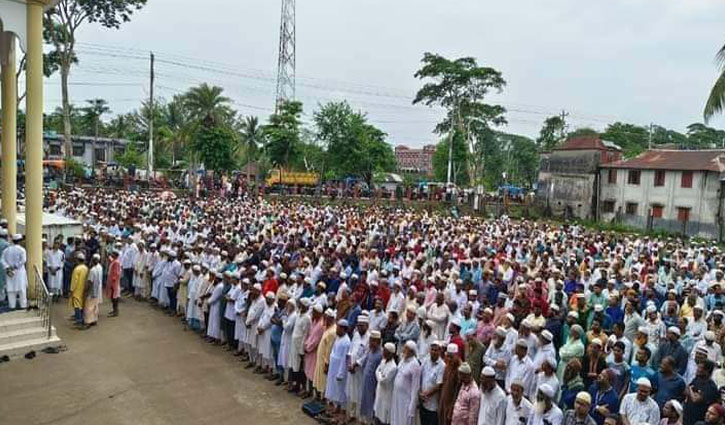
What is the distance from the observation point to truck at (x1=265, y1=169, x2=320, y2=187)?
127ft

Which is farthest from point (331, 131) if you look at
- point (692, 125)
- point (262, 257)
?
point (692, 125)

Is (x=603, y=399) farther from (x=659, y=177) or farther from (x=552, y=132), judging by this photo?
(x=552, y=132)

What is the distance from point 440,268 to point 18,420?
8279mm

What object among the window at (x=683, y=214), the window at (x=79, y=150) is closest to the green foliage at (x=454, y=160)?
the window at (x=683, y=214)

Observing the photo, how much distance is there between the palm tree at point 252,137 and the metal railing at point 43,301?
2640 centimetres

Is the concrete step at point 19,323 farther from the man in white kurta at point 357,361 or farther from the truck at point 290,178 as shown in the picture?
the truck at point 290,178

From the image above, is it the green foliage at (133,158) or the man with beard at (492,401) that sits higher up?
the green foliage at (133,158)

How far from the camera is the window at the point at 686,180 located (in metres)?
28.8

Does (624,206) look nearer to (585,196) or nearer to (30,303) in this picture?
(585,196)

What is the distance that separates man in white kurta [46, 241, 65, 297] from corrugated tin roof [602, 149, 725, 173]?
2843 centimetres

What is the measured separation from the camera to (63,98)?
31328 millimetres

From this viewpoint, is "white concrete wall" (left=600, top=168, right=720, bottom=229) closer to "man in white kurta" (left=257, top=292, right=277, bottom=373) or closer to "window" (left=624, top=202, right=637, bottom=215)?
"window" (left=624, top=202, right=637, bottom=215)

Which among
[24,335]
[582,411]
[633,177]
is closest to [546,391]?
[582,411]

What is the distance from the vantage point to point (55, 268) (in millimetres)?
12156
